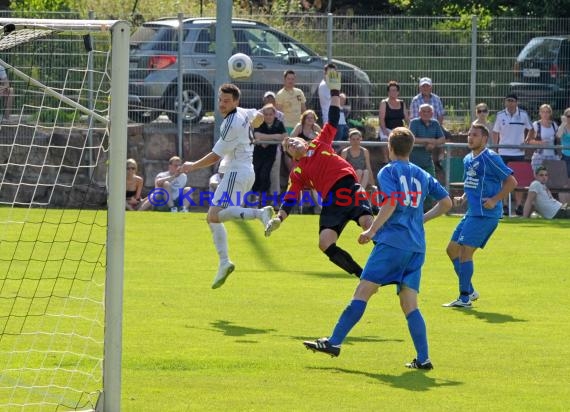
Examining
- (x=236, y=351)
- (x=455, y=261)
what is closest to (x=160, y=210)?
(x=455, y=261)

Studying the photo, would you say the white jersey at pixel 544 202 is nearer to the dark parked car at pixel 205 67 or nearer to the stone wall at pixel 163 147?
the dark parked car at pixel 205 67

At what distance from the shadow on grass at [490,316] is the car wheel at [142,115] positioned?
1083 centimetres

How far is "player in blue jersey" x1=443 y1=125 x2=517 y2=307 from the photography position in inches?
493

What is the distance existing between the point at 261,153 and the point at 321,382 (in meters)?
12.4

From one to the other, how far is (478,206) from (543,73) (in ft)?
34.5

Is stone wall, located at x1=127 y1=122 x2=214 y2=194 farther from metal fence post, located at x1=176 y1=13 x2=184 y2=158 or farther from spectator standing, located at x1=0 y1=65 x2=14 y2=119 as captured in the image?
spectator standing, located at x1=0 y1=65 x2=14 y2=119

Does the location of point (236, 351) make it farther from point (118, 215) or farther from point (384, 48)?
point (384, 48)

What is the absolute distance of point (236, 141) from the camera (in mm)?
13234

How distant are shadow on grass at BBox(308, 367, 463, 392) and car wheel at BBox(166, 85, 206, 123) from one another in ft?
43.7

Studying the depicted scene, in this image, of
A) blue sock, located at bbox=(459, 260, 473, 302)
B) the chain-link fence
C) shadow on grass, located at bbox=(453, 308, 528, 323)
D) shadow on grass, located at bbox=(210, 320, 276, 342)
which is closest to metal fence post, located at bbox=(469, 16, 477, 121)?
the chain-link fence

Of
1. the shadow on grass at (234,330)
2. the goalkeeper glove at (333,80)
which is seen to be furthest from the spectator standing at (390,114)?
the shadow on grass at (234,330)

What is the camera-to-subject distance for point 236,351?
1007 centimetres

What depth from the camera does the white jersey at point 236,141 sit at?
43.0 feet

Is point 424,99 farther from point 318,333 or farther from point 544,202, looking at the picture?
point 318,333
